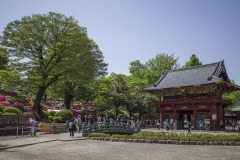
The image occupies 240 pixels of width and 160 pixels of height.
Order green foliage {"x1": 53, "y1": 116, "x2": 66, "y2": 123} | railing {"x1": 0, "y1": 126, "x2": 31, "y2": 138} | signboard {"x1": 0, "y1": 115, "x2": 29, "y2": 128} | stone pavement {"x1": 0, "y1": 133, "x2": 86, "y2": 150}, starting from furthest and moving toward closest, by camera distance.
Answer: green foliage {"x1": 53, "y1": 116, "x2": 66, "y2": 123} → signboard {"x1": 0, "y1": 115, "x2": 29, "y2": 128} → railing {"x1": 0, "y1": 126, "x2": 31, "y2": 138} → stone pavement {"x1": 0, "y1": 133, "x2": 86, "y2": 150}

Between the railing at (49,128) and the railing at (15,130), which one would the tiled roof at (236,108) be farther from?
the railing at (15,130)

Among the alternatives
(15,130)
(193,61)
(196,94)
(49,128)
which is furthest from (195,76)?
(15,130)

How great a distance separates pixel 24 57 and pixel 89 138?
1901cm

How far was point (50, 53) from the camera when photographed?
3806cm

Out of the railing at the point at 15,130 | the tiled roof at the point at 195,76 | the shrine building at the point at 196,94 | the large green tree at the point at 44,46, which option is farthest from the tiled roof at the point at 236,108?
the railing at the point at 15,130

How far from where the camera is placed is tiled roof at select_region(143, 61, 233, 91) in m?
42.1

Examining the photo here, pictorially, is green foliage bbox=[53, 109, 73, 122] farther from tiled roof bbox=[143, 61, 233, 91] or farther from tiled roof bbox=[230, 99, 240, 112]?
tiled roof bbox=[230, 99, 240, 112]

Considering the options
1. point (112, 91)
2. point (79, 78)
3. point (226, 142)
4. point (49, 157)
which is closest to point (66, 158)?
point (49, 157)

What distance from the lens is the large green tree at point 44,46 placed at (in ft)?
117

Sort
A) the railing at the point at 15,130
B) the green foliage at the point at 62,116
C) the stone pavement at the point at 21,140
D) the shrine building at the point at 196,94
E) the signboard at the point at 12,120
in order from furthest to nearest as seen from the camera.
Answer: the shrine building at the point at 196,94
the green foliage at the point at 62,116
the signboard at the point at 12,120
the railing at the point at 15,130
the stone pavement at the point at 21,140

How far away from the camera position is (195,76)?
148ft

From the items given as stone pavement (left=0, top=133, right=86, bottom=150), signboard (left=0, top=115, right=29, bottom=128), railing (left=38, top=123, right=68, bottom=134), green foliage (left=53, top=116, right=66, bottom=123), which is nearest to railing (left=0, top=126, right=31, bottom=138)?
signboard (left=0, top=115, right=29, bottom=128)

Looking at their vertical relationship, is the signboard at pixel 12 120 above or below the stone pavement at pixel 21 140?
above

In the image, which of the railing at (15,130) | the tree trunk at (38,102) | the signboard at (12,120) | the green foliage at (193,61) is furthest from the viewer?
the green foliage at (193,61)
